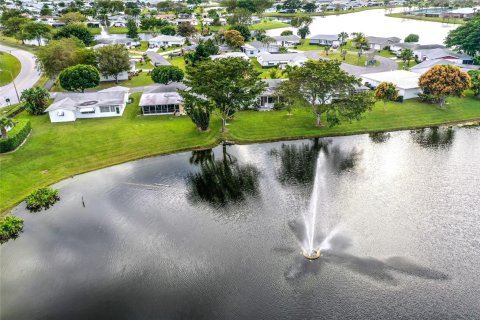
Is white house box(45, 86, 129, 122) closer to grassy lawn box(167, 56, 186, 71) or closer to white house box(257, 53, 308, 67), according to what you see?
grassy lawn box(167, 56, 186, 71)

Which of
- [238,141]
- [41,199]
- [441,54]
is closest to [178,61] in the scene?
[238,141]

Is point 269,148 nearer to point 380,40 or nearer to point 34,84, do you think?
point 34,84

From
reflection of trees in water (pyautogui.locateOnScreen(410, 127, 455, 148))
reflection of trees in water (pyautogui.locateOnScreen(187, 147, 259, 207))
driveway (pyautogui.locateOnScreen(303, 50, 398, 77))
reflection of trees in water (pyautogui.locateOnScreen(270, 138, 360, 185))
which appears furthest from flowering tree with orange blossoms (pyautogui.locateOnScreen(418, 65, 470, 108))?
reflection of trees in water (pyautogui.locateOnScreen(187, 147, 259, 207))

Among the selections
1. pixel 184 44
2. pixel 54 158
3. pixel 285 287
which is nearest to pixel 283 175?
pixel 285 287

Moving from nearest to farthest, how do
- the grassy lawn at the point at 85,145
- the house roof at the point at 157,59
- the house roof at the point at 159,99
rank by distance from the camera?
the grassy lawn at the point at 85,145 → the house roof at the point at 159,99 → the house roof at the point at 157,59

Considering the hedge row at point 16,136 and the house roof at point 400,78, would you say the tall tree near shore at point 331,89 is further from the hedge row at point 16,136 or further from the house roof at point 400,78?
the hedge row at point 16,136

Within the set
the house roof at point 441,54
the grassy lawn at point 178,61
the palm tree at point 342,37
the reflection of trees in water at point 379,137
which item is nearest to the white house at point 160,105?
the reflection of trees in water at point 379,137

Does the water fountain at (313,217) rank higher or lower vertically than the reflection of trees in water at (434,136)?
lower
